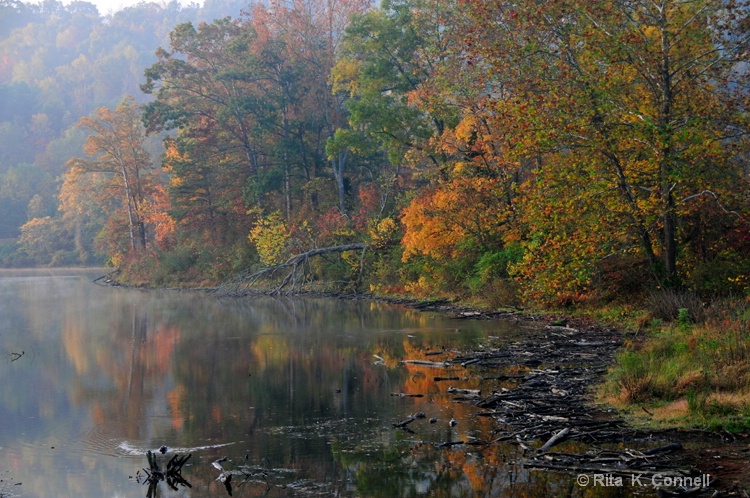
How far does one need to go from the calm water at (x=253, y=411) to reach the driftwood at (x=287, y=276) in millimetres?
12627

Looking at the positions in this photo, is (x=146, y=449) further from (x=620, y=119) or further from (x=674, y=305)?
(x=620, y=119)

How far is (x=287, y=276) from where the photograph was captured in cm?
3791

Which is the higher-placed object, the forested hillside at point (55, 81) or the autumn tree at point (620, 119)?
the forested hillside at point (55, 81)

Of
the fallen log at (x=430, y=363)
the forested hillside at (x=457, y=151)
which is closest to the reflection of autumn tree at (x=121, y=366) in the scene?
the fallen log at (x=430, y=363)

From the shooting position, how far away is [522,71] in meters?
18.8

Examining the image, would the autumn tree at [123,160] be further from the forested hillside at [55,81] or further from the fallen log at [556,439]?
the fallen log at [556,439]

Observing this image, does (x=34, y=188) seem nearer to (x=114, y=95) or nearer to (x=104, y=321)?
(x=114, y=95)

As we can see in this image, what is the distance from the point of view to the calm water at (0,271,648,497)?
8344 mm

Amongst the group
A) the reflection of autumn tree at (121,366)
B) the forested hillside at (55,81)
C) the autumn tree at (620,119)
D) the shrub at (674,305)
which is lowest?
the reflection of autumn tree at (121,366)

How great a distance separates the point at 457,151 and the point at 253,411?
66.4ft

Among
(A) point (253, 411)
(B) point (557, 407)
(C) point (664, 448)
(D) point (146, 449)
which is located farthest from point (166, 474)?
(C) point (664, 448)

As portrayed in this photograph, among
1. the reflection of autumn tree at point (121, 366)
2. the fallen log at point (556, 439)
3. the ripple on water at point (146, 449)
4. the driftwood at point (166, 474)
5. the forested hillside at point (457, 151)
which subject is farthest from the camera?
the forested hillside at point (457, 151)

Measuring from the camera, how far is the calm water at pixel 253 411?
8.34m

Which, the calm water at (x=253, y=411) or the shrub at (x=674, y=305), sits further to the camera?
the shrub at (x=674, y=305)
